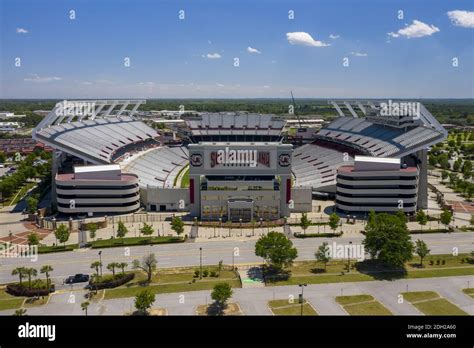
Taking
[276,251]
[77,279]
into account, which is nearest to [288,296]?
[276,251]

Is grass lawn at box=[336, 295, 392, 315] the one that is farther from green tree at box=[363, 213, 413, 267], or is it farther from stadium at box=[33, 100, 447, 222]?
stadium at box=[33, 100, 447, 222]

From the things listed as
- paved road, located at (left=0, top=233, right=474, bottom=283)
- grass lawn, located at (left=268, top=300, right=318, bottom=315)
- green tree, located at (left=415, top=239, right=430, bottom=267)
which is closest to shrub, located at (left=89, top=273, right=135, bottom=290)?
paved road, located at (left=0, top=233, right=474, bottom=283)

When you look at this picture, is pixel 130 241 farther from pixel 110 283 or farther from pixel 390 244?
pixel 390 244

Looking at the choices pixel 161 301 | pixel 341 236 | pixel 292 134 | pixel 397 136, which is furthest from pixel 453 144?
pixel 161 301

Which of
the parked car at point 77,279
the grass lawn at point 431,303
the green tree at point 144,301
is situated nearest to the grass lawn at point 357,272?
the grass lawn at point 431,303

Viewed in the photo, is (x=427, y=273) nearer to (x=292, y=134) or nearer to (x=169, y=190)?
(x=169, y=190)

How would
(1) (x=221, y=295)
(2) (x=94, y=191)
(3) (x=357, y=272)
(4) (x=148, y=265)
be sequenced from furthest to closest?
(2) (x=94, y=191), (3) (x=357, y=272), (4) (x=148, y=265), (1) (x=221, y=295)

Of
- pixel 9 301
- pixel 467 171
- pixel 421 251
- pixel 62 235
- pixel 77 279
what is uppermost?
pixel 467 171
